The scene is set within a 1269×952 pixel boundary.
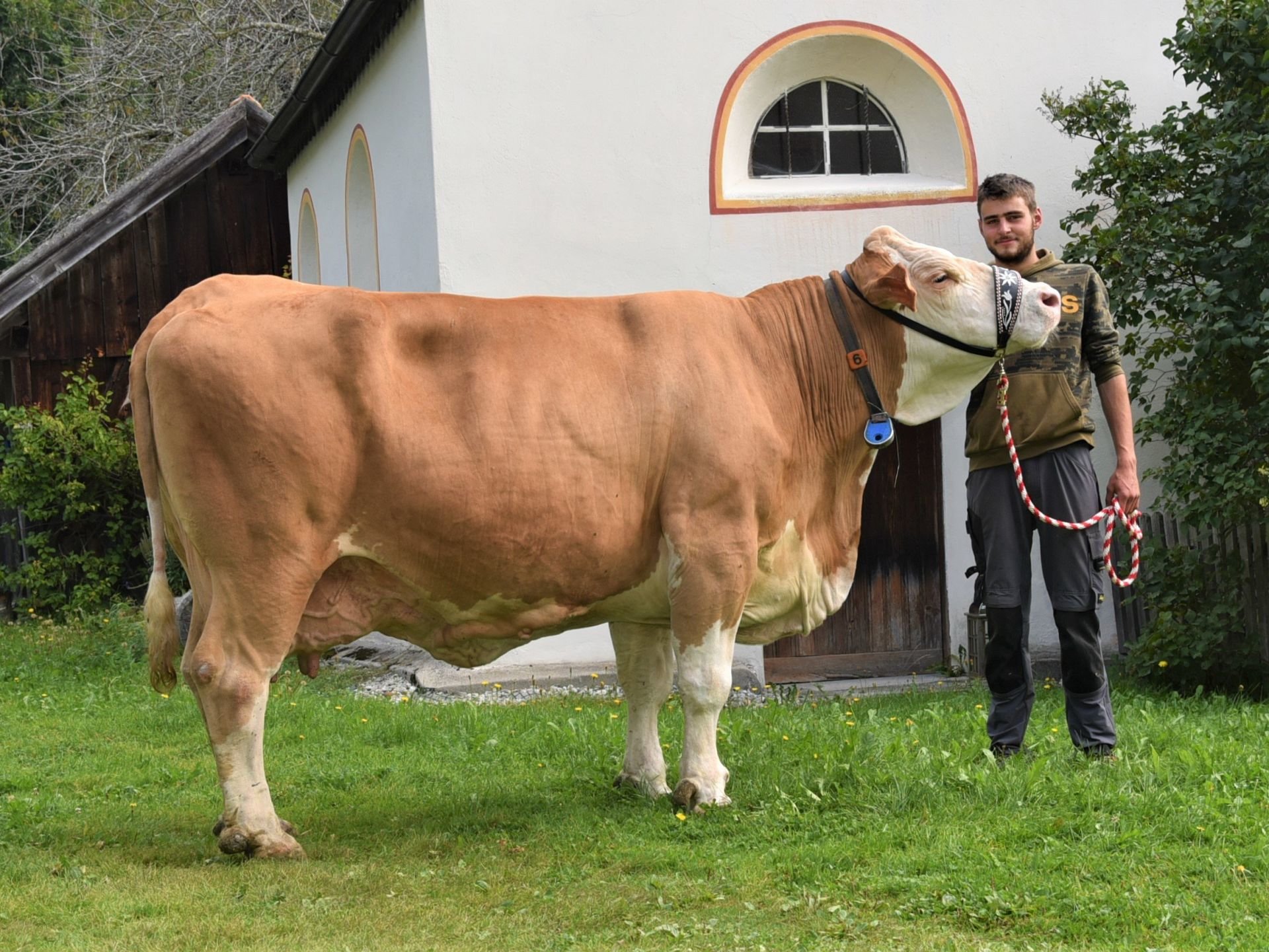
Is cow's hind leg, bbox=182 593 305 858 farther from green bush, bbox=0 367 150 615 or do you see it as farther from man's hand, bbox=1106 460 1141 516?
green bush, bbox=0 367 150 615

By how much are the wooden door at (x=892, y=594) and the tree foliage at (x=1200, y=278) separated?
1.70 m

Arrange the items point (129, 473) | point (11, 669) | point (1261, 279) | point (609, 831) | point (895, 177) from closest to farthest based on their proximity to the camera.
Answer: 1. point (609, 831)
2. point (1261, 279)
3. point (895, 177)
4. point (11, 669)
5. point (129, 473)

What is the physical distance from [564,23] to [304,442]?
5.38m

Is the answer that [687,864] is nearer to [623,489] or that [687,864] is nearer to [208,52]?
[623,489]

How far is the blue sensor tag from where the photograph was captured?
5.48 metres

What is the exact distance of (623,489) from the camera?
5113 millimetres

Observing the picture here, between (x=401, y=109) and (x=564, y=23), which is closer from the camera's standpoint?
(x=564, y=23)

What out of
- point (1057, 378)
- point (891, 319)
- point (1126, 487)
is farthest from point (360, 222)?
point (1126, 487)

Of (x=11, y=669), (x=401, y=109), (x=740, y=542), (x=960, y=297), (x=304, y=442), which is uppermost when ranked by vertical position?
(x=401, y=109)

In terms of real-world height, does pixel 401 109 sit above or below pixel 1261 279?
above

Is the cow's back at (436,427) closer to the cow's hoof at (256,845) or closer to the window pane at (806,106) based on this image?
the cow's hoof at (256,845)

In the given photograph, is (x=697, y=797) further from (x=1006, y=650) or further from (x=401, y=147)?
(x=401, y=147)

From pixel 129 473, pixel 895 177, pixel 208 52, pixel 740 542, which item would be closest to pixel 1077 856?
pixel 740 542

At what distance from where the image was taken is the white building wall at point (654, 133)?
363 inches
